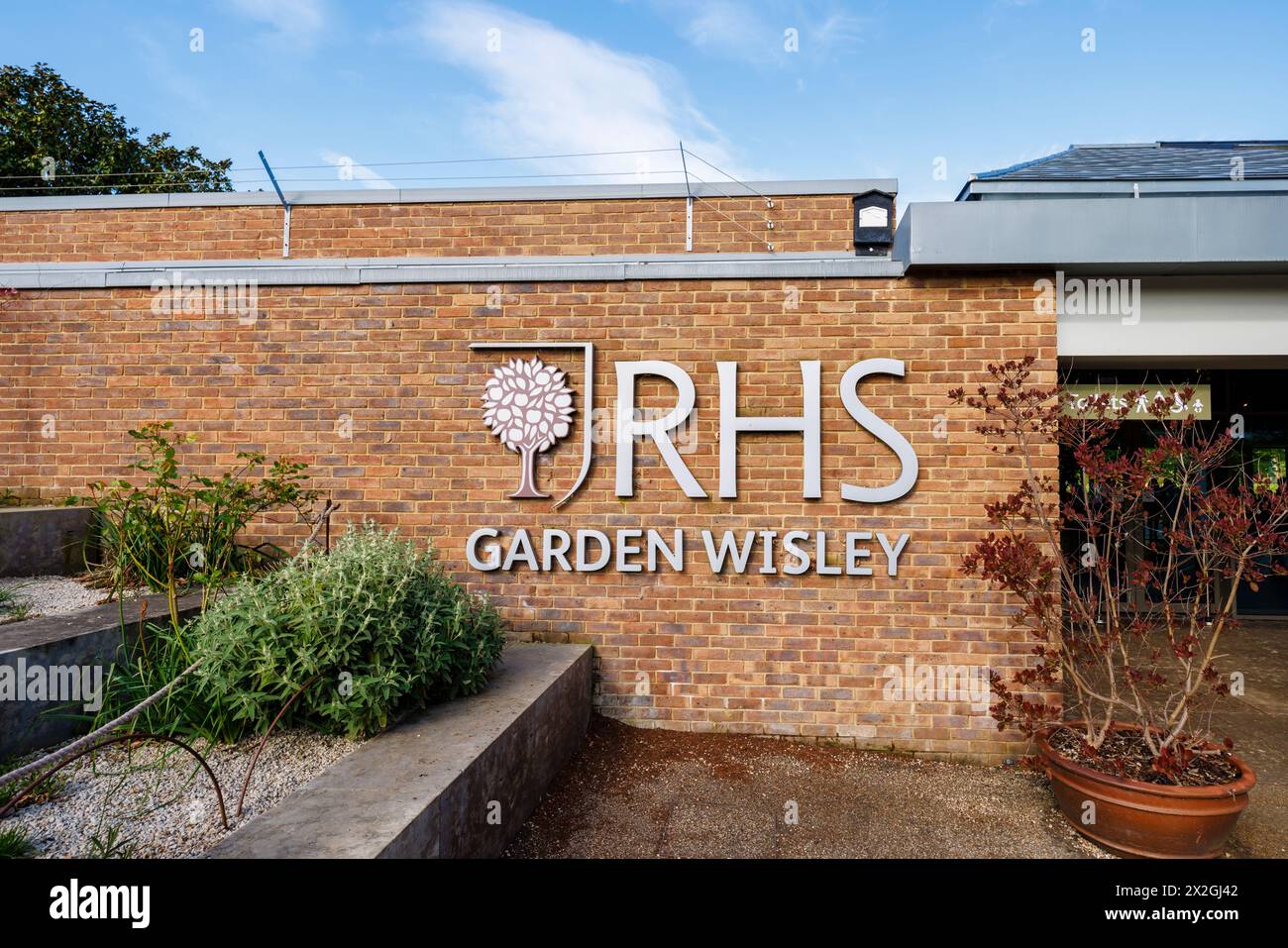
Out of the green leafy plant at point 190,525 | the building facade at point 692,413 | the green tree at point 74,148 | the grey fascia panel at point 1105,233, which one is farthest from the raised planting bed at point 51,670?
the green tree at point 74,148

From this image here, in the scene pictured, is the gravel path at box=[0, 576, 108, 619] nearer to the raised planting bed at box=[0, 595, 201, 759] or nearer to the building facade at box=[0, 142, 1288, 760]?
the raised planting bed at box=[0, 595, 201, 759]

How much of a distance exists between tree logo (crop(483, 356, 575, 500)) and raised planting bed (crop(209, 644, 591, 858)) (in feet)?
4.57

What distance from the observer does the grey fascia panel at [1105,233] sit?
14.8 ft

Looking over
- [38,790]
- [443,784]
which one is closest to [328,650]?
[443,784]

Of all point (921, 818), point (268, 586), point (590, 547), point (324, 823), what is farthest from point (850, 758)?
point (268, 586)

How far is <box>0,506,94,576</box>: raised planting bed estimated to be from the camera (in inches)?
185

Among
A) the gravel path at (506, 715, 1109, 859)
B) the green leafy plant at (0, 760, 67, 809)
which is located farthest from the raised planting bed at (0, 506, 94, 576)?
the gravel path at (506, 715, 1109, 859)

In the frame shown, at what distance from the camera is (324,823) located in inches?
92.2

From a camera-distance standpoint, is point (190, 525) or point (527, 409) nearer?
point (190, 525)

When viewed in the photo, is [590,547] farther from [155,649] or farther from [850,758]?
[155,649]

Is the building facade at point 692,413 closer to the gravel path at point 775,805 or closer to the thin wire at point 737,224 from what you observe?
the gravel path at point 775,805

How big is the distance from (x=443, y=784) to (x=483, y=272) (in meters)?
3.57

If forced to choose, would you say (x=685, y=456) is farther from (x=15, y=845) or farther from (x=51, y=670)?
(x=15, y=845)

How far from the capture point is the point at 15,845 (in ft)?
7.58
